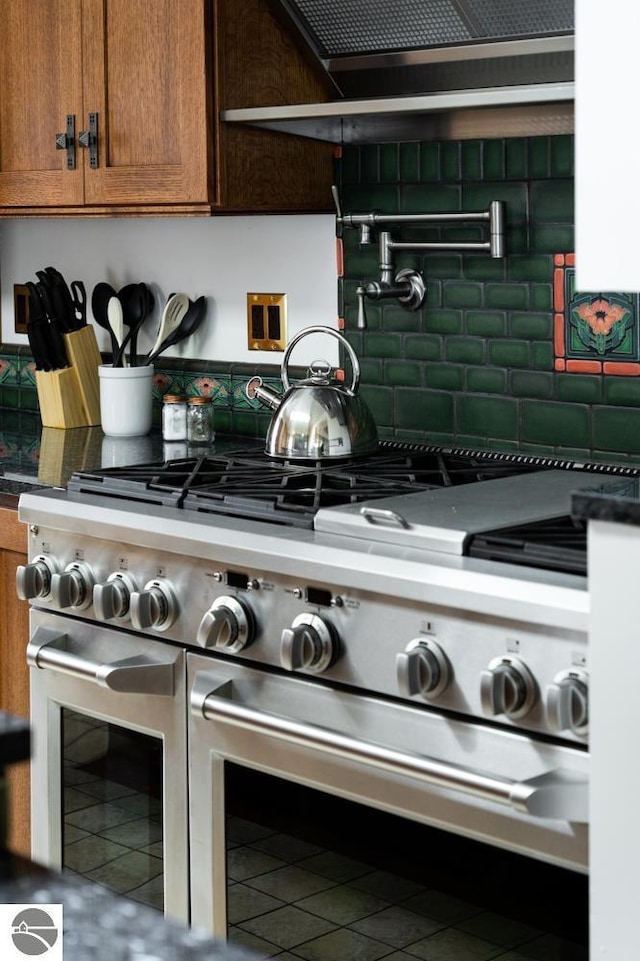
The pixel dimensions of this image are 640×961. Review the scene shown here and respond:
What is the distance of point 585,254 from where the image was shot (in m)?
1.69

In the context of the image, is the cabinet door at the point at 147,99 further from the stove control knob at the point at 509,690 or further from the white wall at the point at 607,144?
the stove control knob at the point at 509,690

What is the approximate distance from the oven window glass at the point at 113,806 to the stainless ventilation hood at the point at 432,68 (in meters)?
1.16

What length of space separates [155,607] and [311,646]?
35 centimetres

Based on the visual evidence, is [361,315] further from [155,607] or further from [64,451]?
[155,607]

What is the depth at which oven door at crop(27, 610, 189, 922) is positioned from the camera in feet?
7.25

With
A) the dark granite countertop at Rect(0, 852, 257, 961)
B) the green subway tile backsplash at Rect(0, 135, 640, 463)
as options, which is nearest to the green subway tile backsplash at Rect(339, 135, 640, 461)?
the green subway tile backsplash at Rect(0, 135, 640, 463)

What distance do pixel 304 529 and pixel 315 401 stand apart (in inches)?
19.0

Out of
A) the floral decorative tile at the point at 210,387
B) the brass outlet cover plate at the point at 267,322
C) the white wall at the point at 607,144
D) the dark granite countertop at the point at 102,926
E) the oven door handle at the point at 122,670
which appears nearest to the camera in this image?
the dark granite countertop at the point at 102,926

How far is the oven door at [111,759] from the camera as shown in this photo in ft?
7.25

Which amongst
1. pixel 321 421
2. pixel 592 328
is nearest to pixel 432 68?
pixel 592 328

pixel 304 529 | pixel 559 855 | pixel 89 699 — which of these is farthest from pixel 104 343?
pixel 559 855

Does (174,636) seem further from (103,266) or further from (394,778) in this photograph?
(103,266)

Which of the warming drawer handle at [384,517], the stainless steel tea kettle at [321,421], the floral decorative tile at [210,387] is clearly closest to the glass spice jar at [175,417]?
the floral decorative tile at [210,387]

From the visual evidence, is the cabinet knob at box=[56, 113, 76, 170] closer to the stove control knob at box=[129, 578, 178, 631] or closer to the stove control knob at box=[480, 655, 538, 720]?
the stove control knob at box=[129, 578, 178, 631]
